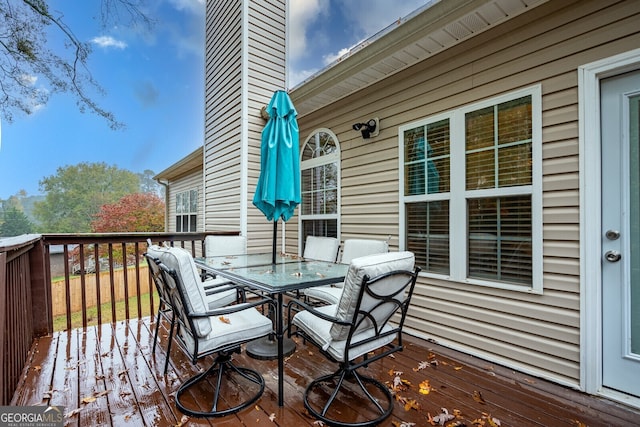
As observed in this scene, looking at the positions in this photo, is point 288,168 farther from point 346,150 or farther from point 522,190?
point 522,190

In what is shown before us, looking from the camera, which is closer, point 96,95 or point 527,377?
point 527,377

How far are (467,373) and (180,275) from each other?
2.30 metres

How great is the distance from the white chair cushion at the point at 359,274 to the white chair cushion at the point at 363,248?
1.30m

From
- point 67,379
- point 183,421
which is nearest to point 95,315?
point 67,379

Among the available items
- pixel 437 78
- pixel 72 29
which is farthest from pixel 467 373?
pixel 72 29

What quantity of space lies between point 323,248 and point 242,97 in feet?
10.1

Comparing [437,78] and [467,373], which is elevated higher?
[437,78]

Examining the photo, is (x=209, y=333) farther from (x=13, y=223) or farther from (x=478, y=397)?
(x=13, y=223)

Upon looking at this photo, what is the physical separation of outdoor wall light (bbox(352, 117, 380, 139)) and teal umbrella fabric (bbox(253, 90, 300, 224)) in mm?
1074

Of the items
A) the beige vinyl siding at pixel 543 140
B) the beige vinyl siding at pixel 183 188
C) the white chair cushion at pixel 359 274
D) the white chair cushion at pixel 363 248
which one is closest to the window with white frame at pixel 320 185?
the white chair cushion at pixel 363 248

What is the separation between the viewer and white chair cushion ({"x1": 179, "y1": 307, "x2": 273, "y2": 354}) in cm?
185

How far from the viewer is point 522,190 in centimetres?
242

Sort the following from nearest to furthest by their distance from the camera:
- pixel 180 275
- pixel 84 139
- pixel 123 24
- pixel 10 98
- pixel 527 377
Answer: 1. pixel 180 275
2. pixel 527 377
3. pixel 10 98
4. pixel 123 24
5. pixel 84 139

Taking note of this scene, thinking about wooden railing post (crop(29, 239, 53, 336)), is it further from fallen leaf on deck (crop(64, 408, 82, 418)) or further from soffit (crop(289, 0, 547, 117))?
soffit (crop(289, 0, 547, 117))
